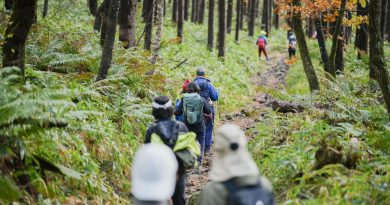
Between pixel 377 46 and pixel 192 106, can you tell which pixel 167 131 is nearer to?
pixel 192 106

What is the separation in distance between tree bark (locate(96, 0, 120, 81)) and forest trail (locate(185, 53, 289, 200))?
10.3 feet

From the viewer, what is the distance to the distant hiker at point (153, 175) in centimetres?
393

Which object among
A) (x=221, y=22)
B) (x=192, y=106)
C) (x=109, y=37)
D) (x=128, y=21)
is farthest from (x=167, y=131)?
(x=221, y=22)

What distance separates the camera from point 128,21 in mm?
14797

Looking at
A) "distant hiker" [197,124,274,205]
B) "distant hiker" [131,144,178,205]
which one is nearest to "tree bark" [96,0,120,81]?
"distant hiker" [131,144,178,205]

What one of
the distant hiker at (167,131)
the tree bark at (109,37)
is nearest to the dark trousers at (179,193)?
the distant hiker at (167,131)

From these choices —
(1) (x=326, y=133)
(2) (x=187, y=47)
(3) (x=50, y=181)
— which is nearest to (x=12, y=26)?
(3) (x=50, y=181)

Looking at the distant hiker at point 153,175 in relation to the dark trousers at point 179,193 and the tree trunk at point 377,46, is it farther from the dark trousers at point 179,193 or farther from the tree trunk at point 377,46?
the tree trunk at point 377,46

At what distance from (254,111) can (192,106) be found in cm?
511

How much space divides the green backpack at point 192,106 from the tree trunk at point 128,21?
234 inches

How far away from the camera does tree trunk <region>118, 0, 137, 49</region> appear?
14414 mm

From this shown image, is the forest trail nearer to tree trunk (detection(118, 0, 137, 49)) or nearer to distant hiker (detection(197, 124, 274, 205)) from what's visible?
tree trunk (detection(118, 0, 137, 49))

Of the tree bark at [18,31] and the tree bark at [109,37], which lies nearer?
the tree bark at [18,31]

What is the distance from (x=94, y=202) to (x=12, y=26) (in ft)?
9.35
